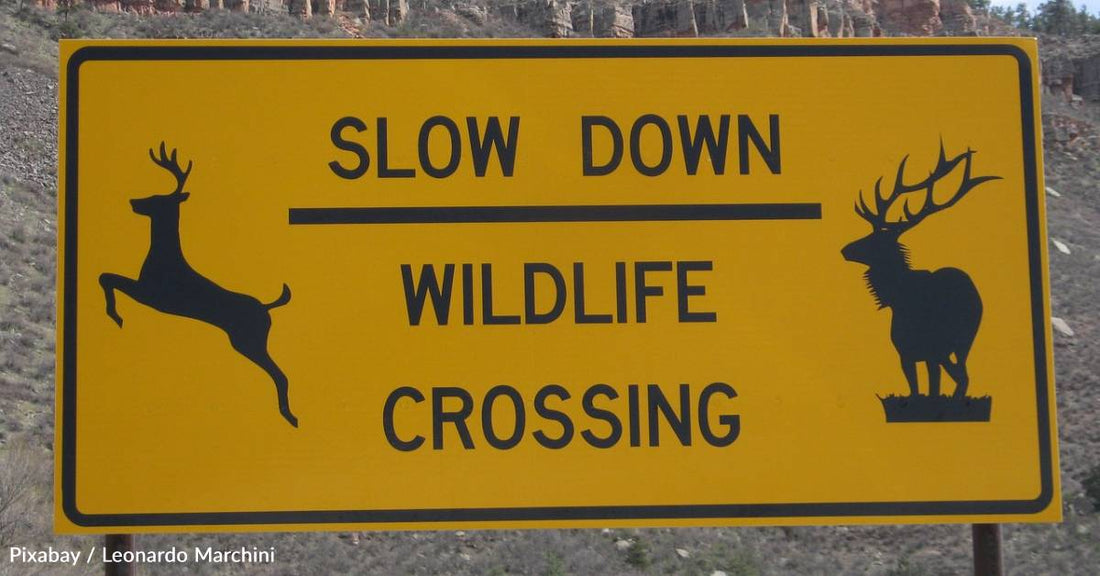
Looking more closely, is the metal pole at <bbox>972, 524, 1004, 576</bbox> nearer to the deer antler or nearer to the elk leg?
the elk leg

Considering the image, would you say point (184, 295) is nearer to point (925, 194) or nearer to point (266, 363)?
point (266, 363)

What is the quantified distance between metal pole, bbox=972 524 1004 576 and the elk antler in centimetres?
103

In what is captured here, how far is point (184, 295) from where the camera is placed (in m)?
3.53

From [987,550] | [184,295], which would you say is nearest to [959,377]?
[987,550]

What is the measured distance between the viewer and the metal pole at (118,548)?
3.50 metres

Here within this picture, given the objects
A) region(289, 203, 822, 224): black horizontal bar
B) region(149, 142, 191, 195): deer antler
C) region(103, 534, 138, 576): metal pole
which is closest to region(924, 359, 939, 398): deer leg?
region(289, 203, 822, 224): black horizontal bar

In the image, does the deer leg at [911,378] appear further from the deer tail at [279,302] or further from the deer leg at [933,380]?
the deer tail at [279,302]

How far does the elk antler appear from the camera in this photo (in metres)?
3.59

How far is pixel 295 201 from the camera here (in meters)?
3.58

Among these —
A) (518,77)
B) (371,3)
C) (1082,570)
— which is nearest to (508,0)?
(371,3)

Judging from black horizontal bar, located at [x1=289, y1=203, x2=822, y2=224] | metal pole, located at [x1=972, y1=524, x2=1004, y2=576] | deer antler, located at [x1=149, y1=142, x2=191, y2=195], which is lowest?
metal pole, located at [x1=972, y1=524, x2=1004, y2=576]

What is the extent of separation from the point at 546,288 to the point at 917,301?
1.22 meters

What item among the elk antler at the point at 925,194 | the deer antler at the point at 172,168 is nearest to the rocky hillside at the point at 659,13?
the deer antler at the point at 172,168

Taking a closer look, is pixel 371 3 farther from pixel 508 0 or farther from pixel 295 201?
pixel 295 201
